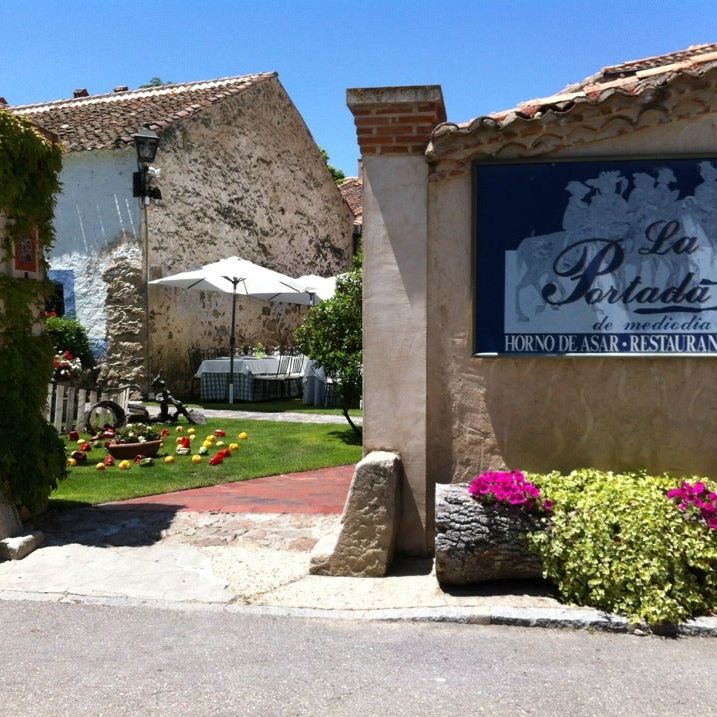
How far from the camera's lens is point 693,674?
3727 mm

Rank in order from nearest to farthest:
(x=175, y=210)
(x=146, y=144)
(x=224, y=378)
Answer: (x=146, y=144), (x=224, y=378), (x=175, y=210)

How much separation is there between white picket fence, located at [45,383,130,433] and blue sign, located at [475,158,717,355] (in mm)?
7899

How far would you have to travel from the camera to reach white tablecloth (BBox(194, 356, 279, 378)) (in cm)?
1566

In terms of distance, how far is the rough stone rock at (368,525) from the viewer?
513 centimetres

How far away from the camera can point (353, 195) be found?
26938 mm

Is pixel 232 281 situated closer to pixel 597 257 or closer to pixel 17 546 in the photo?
pixel 17 546

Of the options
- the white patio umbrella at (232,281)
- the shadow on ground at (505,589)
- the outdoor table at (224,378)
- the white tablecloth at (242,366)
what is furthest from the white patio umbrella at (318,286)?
the shadow on ground at (505,589)

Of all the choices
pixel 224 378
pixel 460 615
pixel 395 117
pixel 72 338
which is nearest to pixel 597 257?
pixel 395 117

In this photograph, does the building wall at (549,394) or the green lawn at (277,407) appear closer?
the building wall at (549,394)

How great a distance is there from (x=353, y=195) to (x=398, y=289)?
72.4 feet

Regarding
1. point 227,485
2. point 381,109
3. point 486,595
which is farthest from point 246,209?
point 486,595

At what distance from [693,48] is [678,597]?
11.0m

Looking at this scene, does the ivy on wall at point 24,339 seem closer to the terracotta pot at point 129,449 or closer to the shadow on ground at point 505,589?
the terracotta pot at point 129,449

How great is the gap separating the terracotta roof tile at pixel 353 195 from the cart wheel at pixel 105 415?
1478 centimetres
